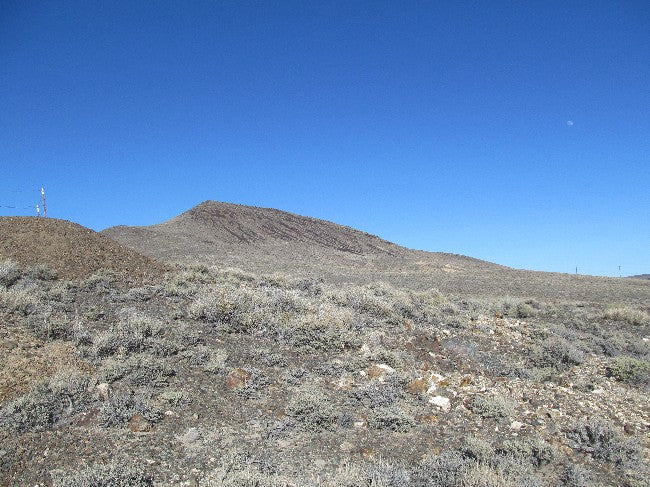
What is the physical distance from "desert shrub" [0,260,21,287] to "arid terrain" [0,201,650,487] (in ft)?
0.11

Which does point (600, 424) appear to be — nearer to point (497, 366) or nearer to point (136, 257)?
point (497, 366)

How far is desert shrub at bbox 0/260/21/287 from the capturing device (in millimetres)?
9548

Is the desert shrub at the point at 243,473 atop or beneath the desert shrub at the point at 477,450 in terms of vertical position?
beneath

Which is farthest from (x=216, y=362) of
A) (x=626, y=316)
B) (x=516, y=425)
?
Result: (x=626, y=316)

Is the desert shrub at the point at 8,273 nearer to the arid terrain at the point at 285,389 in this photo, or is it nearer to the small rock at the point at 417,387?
the arid terrain at the point at 285,389

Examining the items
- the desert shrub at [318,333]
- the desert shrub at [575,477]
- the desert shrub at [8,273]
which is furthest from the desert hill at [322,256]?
the desert shrub at [575,477]

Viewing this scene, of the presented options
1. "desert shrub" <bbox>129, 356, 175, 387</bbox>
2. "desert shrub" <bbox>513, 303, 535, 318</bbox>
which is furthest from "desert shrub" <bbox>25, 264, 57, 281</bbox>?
"desert shrub" <bbox>513, 303, 535, 318</bbox>

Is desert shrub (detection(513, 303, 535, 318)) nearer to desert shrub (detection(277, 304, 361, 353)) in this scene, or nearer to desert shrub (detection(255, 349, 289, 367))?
desert shrub (detection(277, 304, 361, 353))

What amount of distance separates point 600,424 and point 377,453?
9.41ft

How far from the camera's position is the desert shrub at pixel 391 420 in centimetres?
541

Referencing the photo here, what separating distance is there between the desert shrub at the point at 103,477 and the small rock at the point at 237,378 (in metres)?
2.04

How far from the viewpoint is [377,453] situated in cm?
484

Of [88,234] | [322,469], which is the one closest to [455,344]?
[322,469]

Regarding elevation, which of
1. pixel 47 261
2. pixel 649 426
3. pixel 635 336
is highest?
pixel 47 261
